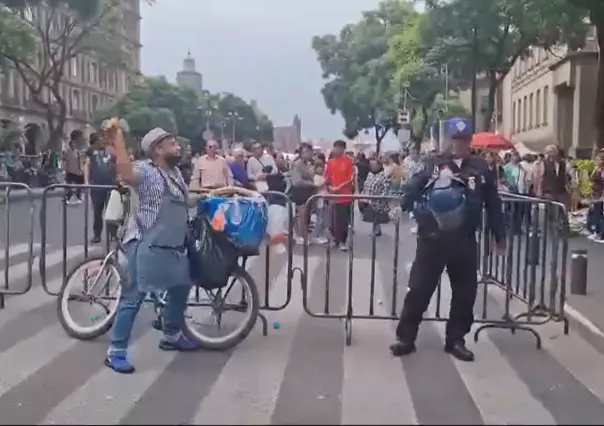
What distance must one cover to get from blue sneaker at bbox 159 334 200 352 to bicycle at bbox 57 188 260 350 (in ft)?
0.15

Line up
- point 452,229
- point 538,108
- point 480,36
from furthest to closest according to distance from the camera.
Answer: point 538,108 < point 480,36 < point 452,229

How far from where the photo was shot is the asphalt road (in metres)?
5.75

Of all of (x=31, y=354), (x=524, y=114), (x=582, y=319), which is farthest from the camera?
(x=524, y=114)

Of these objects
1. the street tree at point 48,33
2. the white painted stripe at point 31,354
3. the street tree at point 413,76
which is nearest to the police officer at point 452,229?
the white painted stripe at point 31,354

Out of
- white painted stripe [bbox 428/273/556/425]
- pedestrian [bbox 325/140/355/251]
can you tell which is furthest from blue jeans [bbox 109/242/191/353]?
pedestrian [bbox 325/140/355/251]

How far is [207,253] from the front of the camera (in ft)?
23.5

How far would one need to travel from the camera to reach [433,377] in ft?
22.0

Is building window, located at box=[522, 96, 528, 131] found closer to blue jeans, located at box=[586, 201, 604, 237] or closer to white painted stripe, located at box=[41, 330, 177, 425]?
blue jeans, located at box=[586, 201, 604, 237]

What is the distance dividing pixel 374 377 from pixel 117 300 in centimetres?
229

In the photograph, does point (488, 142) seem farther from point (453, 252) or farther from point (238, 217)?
point (238, 217)

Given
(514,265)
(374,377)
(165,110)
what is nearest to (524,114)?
(165,110)

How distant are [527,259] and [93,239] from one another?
284 inches

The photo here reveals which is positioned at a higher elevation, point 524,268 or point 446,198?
point 446,198

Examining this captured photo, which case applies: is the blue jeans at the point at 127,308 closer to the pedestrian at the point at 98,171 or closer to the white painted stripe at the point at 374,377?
the white painted stripe at the point at 374,377
